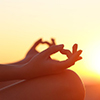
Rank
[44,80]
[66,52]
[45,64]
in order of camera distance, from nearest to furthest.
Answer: [45,64], [44,80], [66,52]

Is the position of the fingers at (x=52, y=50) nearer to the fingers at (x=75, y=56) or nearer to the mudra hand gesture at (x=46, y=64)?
the mudra hand gesture at (x=46, y=64)

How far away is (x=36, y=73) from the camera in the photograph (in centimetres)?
554

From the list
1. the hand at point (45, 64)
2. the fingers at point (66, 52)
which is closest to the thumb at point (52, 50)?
the hand at point (45, 64)

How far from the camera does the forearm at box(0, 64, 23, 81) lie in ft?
17.4

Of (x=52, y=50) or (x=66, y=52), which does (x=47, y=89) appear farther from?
(x=66, y=52)

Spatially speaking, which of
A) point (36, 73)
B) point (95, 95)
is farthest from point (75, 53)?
point (95, 95)

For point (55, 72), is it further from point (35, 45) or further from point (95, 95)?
point (95, 95)

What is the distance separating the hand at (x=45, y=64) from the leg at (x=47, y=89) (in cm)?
17

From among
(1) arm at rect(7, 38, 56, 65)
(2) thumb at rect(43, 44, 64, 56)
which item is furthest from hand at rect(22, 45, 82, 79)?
(1) arm at rect(7, 38, 56, 65)

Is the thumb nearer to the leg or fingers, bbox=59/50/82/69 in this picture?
fingers, bbox=59/50/82/69

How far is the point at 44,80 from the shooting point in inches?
223

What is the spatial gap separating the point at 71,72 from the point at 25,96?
1150 millimetres


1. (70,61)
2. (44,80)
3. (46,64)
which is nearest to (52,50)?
(46,64)

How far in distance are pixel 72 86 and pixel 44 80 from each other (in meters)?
0.60
